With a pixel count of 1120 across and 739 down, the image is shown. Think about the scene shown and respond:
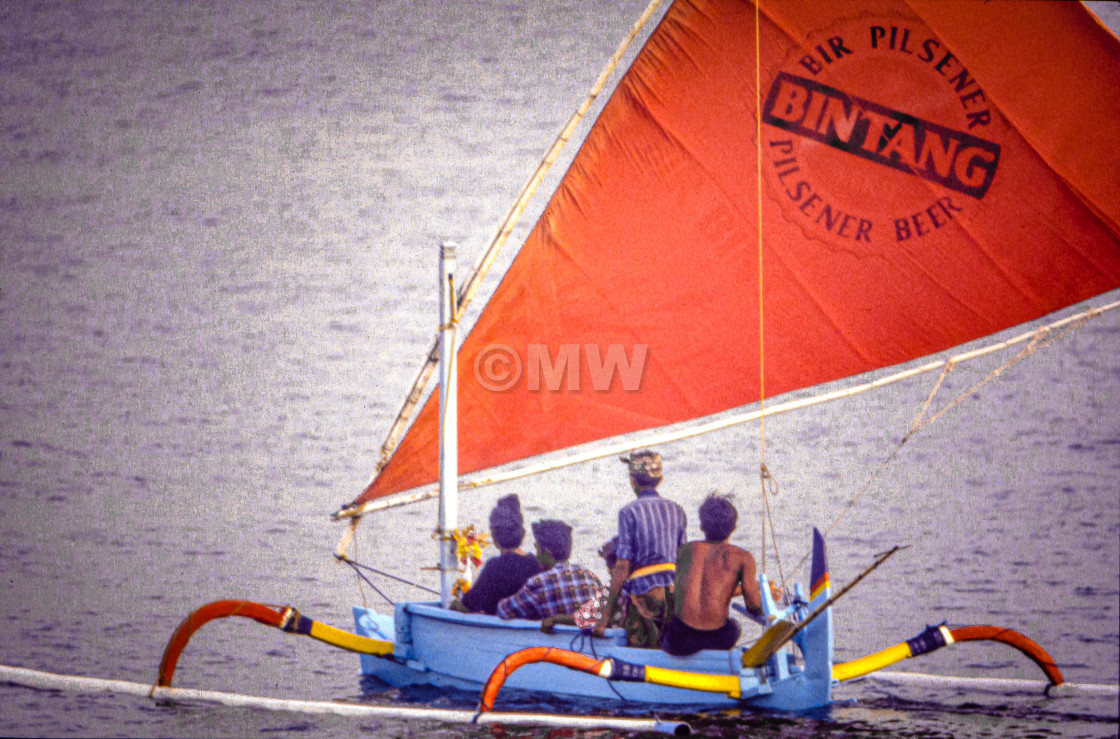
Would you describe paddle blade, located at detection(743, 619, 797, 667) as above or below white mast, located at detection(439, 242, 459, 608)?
below

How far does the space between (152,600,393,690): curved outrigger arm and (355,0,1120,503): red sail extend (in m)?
1.21

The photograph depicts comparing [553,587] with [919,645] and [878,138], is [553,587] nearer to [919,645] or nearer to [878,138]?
[919,645]

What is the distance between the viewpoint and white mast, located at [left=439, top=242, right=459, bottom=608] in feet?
24.6

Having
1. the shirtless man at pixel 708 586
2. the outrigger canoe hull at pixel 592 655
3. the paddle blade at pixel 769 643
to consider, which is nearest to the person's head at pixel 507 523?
the outrigger canoe hull at pixel 592 655

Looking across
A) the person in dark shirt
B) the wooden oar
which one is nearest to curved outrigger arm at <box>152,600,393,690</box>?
the person in dark shirt

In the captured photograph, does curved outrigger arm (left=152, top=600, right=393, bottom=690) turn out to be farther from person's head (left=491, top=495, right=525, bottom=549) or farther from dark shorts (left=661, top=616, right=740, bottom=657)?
dark shorts (left=661, top=616, right=740, bottom=657)

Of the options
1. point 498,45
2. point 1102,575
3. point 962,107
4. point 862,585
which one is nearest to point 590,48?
point 498,45

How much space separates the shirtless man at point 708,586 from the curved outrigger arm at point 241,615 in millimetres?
2207

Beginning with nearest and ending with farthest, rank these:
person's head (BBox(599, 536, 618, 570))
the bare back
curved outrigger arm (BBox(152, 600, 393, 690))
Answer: the bare back → person's head (BBox(599, 536, 618, 570)) → curved outrigger arm (BBox(152, 600, 393, 690))

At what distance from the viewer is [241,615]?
7.17 metres

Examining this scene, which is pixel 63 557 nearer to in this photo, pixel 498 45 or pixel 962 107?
pixel 498 45

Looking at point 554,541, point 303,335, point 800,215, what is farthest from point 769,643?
point 303,335

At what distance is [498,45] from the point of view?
19.1 m

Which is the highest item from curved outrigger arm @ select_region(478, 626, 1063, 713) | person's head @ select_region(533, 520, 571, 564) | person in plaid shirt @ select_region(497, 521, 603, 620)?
person's head @ select_region(533, 520, 571, 564)
